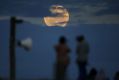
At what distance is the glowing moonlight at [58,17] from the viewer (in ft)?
64.3

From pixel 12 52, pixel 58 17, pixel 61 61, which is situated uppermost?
pixel 58 17

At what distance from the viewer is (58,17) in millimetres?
19703

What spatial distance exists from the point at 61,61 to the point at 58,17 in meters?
9.28

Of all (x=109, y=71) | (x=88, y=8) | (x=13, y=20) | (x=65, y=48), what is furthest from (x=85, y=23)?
(x=13, y=20)

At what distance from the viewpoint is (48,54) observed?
2009 centimetres

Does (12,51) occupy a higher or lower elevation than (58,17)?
lower

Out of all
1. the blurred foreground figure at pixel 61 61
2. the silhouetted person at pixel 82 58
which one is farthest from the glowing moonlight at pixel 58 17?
the blurred foreground figure at pixel 61 61

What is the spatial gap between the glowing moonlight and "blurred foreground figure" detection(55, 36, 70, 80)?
7.55 m

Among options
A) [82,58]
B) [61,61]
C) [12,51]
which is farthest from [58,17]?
[12,51]

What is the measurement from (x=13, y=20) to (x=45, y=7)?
10.2 meters

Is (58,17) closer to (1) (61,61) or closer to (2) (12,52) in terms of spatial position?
(1) (61,61)

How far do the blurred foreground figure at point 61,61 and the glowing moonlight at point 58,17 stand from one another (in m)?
7.55

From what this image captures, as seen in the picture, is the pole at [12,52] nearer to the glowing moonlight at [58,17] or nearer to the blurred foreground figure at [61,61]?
the blurred foreground figure at [61,61]

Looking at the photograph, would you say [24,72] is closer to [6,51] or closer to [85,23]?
[6,51]
